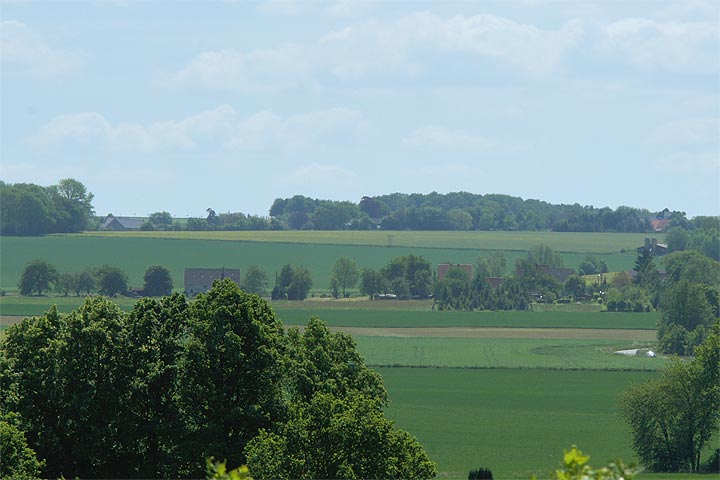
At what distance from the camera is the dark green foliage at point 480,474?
154 ft

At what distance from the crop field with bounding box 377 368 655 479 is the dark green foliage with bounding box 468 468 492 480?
889mm

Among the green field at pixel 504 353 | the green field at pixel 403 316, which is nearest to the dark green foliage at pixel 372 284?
the green field at pixel 403 316

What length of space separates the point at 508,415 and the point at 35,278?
97.8 metres

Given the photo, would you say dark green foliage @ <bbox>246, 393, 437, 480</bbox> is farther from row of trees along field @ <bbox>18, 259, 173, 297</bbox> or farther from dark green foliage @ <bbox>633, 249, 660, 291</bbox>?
Answer: dark green foliage @ <bbox>633, 249, 660, 291</bbox>

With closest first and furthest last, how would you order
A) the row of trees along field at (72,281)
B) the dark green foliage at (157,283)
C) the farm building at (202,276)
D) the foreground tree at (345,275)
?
1. the row of trees along field at (72,281)
2. the dark green foliage at (157,283)
3. the farm building at (202,276)
4. the foreground tree at (345,275)

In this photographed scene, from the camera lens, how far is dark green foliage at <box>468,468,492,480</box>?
154 ft

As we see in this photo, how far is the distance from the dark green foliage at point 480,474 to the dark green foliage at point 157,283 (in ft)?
375

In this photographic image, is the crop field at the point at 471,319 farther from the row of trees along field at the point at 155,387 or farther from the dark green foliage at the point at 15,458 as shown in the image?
the dark green foliage at the point at 15,458

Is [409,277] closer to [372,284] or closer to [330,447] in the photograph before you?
[372,284]

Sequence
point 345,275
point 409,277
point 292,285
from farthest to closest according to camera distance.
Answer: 1. point 345,275
2. point 409,277
3. point 292,285

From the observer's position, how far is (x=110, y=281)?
156125 mm

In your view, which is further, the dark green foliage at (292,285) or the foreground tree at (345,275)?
the foreground tree at (345,275)

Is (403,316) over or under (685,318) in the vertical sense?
under

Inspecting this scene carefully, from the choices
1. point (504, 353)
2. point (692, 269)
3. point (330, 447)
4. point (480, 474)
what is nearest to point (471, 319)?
point (504, 353)
